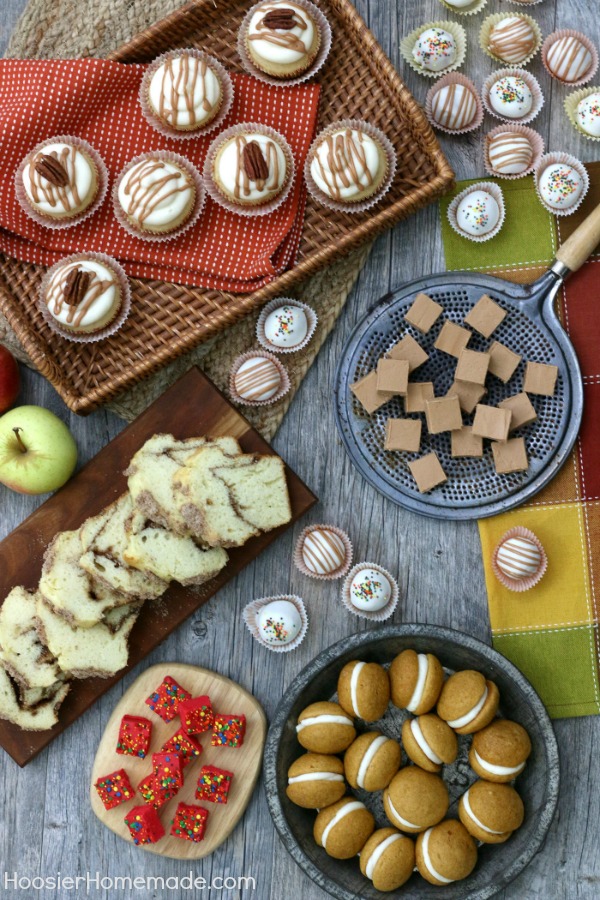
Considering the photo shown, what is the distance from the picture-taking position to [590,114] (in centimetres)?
240

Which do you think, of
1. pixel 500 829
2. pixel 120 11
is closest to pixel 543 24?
pixel 120 11

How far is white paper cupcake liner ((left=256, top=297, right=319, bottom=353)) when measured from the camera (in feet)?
7.98

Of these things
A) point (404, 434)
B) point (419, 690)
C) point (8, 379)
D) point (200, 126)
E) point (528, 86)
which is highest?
point (200, 126)

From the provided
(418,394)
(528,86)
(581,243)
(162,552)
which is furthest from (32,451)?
(528,86)

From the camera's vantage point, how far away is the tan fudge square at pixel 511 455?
2369 mm

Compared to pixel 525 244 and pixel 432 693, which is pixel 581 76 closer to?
pixel 525 244

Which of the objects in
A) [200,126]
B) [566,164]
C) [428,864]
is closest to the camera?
[428,864]

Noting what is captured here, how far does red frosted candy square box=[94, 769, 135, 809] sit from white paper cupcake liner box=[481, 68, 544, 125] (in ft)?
7.43

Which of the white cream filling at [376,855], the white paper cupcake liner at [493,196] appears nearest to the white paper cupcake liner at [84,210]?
the white paper cupcake liner at [493,196]

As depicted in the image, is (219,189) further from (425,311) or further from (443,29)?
(443,29)

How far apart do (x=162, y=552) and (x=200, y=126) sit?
121cm

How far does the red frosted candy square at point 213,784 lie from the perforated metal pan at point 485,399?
0.96 meters

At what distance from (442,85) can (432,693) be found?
5.82ft

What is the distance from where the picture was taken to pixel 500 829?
2.18 metres
